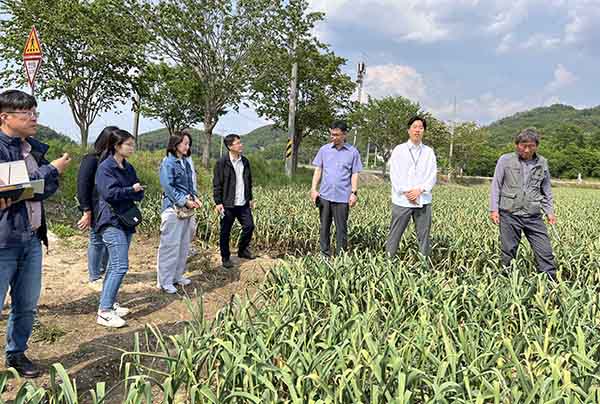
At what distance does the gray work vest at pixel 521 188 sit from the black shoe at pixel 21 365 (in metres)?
3.70

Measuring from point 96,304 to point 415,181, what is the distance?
2877mm

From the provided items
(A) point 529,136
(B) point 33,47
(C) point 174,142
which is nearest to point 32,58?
(B) point 33,47

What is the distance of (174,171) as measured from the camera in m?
3.97

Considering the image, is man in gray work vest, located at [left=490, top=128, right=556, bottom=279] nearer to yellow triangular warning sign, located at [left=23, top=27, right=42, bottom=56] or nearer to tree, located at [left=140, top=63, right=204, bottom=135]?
yellow triangular warning sign, located at [left=23, top=27, right=42, bottom=56]

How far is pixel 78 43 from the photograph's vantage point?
41.7 ft

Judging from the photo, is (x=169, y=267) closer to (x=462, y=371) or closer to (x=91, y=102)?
(x=462, y=371)

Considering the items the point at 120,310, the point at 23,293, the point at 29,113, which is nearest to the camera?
the point at 29,113

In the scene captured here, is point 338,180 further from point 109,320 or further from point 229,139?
point 109,320

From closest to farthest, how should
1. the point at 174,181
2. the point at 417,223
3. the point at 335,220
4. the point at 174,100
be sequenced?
the point at 174,181 < the point at 417,223 < the point at 335,220 < the point at 174,100

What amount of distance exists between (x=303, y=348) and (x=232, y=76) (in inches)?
526

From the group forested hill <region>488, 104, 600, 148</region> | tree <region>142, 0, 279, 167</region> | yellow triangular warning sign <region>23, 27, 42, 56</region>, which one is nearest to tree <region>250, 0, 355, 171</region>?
tree <region>142, 0, 279, 167</region>

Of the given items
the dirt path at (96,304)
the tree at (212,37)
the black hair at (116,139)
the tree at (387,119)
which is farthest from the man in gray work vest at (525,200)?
Answer: the tree at (387,119)

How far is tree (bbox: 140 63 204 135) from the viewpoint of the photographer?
861 inches

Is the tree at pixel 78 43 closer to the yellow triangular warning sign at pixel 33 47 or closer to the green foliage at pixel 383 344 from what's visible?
the yellow triangular warning sign at pixel 33 47
